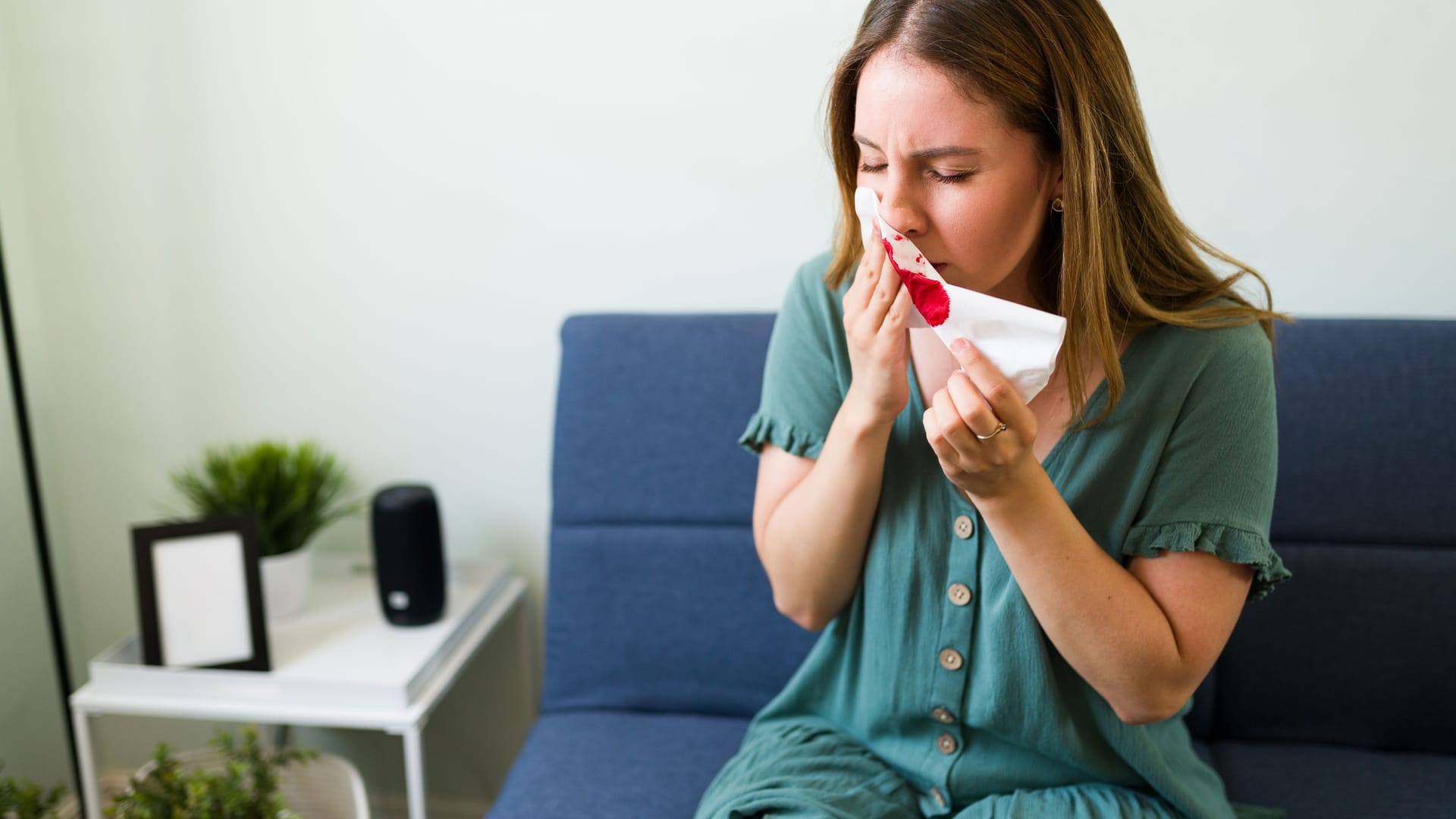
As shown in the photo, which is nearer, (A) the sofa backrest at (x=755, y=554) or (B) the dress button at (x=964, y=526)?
(B) the dress button at (x=964, y=526)

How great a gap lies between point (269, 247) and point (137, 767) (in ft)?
3.38

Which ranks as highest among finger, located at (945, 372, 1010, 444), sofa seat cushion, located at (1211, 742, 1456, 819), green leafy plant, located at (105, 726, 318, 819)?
finger, located at (945, 372, 1010, 444)

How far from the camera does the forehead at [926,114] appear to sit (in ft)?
3.00

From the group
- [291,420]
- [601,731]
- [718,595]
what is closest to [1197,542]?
[718,595]

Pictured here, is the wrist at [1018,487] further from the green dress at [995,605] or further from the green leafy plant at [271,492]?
the green leafy plant at [271,492]

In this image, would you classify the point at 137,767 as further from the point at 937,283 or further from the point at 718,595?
the point at 937,283

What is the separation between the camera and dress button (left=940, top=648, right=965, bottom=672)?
1106 millimetres

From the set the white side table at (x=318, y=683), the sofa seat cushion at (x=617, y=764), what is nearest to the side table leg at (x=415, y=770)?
the white side table at (x=318, y=683)

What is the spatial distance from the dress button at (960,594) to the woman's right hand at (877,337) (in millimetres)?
195

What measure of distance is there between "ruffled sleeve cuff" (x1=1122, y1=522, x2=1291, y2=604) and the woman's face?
30cm

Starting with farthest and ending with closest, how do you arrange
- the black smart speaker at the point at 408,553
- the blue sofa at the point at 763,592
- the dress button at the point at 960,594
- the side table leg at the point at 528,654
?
1. the side table leg at the point at 528,654
2. the black smart speaker at the point at 408,553
3. the blue sofa at the point at 763,592
4. the dress button at the point at 960,594

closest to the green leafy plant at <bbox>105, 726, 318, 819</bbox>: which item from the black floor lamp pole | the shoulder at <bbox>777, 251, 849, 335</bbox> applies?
the black floor lamp pole

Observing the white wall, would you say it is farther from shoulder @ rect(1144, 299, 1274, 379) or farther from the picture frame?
shoulder @ rect(1144, 299, 1274, 379)

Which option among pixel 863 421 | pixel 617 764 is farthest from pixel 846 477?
pixel 617 764
